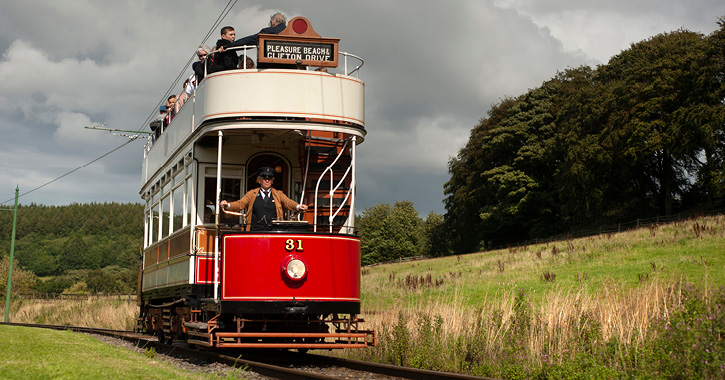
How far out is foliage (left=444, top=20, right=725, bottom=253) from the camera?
47375mm

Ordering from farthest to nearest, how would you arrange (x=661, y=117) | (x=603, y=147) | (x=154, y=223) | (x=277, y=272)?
(x=603, y=147)
(x=661, y=117)
(x=154, y=223)
(x=277, y=272)

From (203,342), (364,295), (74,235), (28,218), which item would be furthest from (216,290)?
Answer: (28,218)

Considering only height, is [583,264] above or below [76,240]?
below

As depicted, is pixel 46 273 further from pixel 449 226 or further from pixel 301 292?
pixel 301 292

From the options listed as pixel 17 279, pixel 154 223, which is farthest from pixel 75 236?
pixel 154 223

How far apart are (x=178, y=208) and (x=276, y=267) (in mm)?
3578

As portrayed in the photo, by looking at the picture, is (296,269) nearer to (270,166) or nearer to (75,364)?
(270,166)

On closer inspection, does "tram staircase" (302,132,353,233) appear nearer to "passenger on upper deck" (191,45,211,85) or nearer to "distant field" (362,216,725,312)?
"passenger on upper deck" (191,45,211,85)

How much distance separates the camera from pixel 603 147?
5244cm

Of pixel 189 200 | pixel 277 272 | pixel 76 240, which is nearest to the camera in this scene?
pixel 277 272

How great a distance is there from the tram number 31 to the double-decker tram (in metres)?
0.02

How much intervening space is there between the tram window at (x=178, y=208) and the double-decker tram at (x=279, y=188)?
1.4 inches

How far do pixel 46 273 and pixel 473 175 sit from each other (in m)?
92.8

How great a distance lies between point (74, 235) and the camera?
157375mm
